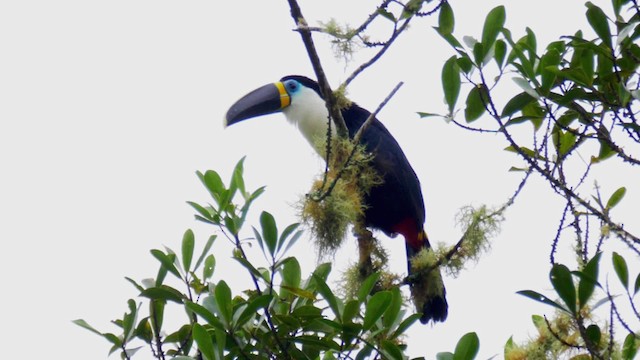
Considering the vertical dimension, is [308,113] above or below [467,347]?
above

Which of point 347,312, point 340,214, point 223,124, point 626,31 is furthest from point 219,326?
point 223,124

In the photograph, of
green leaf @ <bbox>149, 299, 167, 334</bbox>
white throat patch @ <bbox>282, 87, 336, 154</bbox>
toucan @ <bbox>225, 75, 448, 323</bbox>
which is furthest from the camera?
white throat patch @ <bbox>282, 87, 336, 154</bbox>

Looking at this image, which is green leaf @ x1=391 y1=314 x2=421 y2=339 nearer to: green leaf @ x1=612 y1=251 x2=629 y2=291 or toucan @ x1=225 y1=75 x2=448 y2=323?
green leaf @ x1=612 y1=251 x2=629 y2=291

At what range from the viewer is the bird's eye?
5.71 meters

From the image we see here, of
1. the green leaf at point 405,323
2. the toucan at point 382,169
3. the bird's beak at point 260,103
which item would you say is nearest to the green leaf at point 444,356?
the green leaf at point 405,323

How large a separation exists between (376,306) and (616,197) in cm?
111

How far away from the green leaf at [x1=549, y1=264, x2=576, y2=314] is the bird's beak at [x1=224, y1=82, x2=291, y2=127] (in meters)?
3.00

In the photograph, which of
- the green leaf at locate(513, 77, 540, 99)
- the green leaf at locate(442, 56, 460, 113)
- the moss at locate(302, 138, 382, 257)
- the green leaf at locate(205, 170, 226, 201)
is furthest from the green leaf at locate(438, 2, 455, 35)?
the green leaf at locate(205, 170, 226, 201)

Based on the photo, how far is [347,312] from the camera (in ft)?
9.30

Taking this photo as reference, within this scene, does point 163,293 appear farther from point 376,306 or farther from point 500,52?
point 500,52

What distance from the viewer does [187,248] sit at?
319cm

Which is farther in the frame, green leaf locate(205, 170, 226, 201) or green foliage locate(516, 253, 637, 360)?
green leaf locate(205, 170, 226, 201)

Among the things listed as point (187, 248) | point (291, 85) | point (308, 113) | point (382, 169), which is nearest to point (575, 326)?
point (187, 248)

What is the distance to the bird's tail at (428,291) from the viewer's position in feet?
13.7
